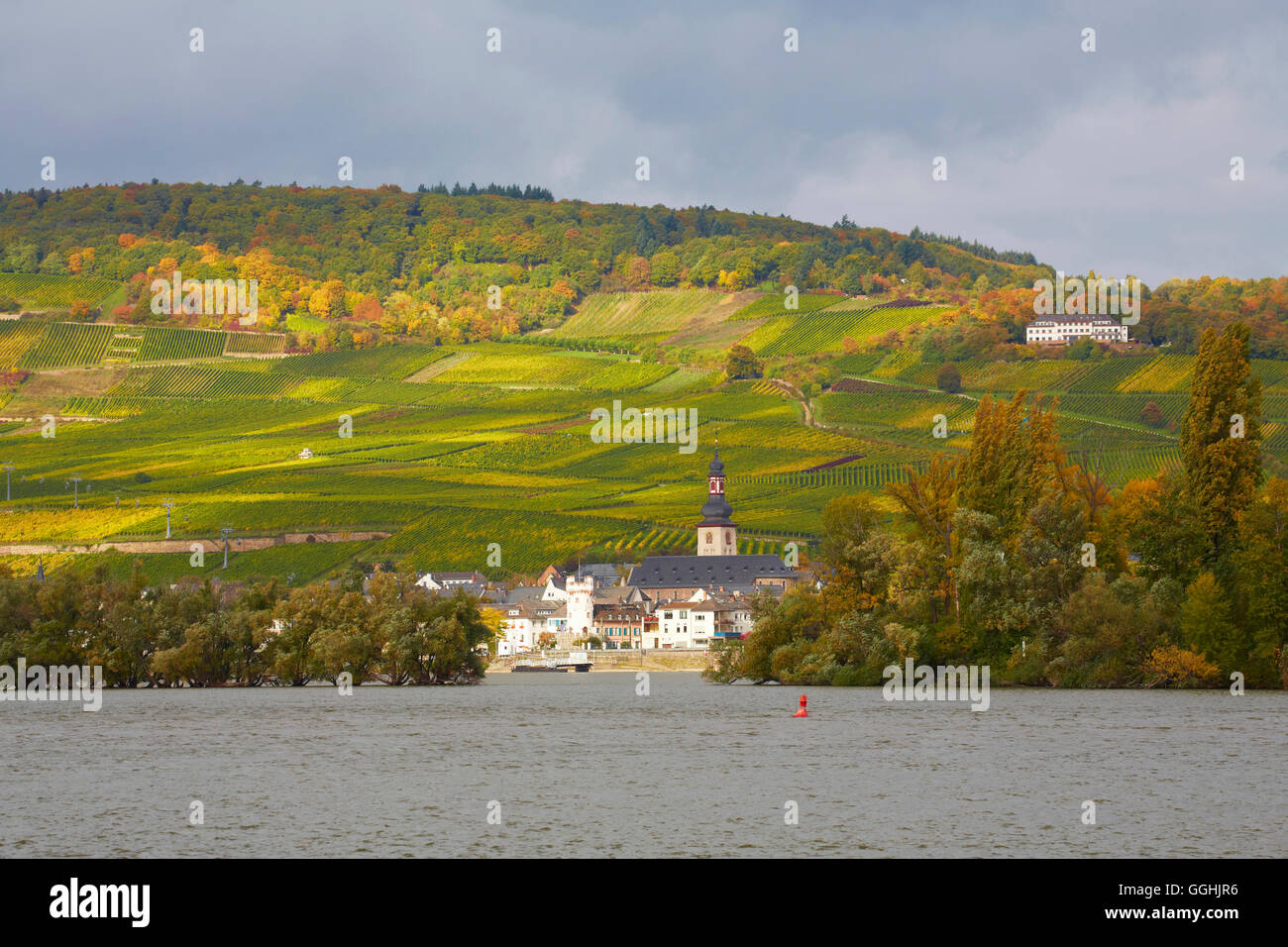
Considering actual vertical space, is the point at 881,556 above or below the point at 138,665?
above

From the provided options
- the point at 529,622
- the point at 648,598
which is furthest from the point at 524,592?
the point at 648,598

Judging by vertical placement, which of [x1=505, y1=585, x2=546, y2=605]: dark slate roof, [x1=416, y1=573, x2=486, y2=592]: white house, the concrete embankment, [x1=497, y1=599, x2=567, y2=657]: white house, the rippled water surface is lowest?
the concrete embankment

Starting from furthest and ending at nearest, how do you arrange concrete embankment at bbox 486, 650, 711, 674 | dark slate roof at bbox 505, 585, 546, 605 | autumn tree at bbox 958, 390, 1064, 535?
dark slate roof at bbox 505, 585, 546, 605 < concrete embankment at bbox 486, 650, 711, 674 < autumn tree at bbox 958, 390, 1064, 535

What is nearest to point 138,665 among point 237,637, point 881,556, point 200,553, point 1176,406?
point 237,637

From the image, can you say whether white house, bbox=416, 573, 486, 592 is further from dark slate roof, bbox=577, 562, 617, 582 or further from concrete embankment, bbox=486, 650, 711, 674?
dark slate roof, bbox=577, 562, 617, 582

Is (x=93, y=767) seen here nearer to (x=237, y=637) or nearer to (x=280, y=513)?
(x=237, y=637)

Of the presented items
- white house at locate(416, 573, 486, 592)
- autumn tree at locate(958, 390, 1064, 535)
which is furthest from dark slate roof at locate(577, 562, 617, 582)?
autumn tree at locate(958, 390, 1064, 535)

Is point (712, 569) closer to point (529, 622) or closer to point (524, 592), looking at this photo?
point (529, 622)

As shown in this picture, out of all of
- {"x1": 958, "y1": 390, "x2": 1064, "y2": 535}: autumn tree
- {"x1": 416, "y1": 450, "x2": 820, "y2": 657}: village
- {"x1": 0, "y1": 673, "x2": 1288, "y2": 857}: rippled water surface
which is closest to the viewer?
{"x1": 0, "y1": 673, "x2": 1288, "y2": 857}: rippled water surface
